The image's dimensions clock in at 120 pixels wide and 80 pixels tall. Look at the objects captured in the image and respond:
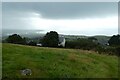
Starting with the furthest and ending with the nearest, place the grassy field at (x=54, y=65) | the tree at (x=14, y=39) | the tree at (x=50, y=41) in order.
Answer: the tree at (x=50, y=41) < the tree at (x=14, y=39) < the grassy field at (x=54, y=65)

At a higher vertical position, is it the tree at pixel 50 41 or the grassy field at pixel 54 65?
the tree at pixel 50 41

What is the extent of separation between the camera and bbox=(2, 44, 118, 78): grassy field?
81.3 ft

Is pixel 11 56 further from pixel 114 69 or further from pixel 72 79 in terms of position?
pixel 114 69

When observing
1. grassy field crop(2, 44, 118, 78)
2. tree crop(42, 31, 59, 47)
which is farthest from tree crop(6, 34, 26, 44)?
grassy field crop(2, 44, 118, 78)

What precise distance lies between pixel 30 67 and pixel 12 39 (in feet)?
148

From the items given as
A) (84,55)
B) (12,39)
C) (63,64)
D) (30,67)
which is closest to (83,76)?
(63,64)

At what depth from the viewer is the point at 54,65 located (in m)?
27.5

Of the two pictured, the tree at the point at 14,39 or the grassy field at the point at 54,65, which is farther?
the tree at the point at 14,39

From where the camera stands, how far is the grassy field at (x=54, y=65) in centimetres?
2477

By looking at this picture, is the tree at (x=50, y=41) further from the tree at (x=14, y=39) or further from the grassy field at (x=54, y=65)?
the grassy field at (x=54, y=65)

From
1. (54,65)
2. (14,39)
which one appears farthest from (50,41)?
(54,65)

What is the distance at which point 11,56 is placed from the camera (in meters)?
29.7

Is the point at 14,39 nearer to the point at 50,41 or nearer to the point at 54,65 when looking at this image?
the point at 50,41

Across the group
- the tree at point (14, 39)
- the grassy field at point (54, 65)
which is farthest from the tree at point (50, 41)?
the grassy field at point (54, 65)
